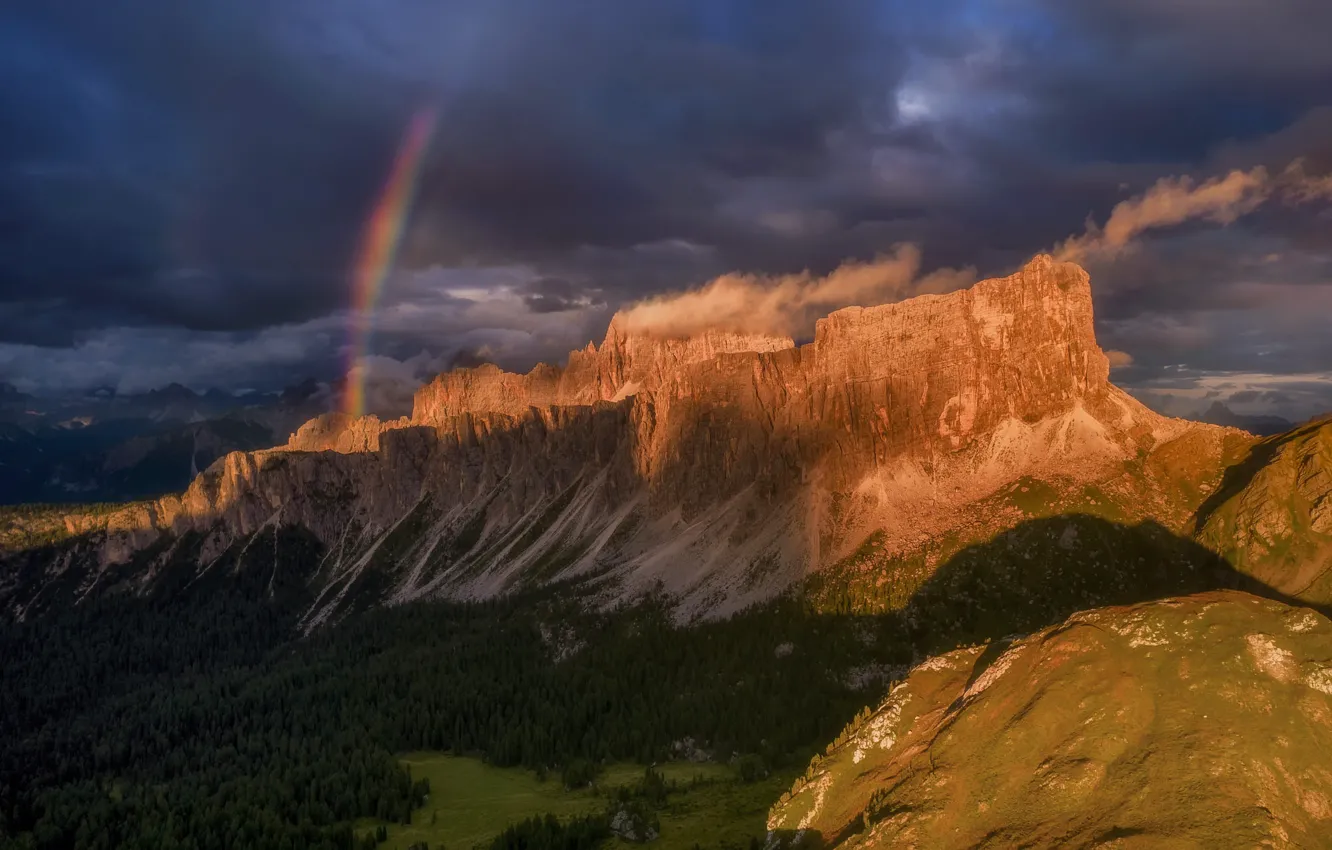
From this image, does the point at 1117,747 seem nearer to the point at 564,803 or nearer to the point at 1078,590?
the point at 564,803

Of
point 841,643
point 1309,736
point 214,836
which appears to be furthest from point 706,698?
point 1309,736

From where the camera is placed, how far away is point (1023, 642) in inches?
3317

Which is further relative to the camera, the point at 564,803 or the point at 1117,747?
the point at 564,803

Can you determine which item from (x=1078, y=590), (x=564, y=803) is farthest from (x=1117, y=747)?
(x=1078, y=590)

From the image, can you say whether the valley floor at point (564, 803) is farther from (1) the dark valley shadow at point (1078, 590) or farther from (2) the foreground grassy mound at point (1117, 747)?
(1) the dark valley shadow at point (1078, 590)

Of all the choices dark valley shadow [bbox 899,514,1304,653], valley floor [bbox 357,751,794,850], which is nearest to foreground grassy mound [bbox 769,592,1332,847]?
valley floor [bbox 357,751,794,850]

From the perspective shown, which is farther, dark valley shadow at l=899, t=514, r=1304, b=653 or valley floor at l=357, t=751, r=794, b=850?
dark valley shadow at l=899, t=514, r=1304, b=653

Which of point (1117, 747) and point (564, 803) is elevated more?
point (1117, 747)

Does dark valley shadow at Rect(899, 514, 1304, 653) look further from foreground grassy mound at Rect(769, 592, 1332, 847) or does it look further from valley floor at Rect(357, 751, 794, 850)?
foreground grassy mound at Rect(769, 592, 1332, 847)

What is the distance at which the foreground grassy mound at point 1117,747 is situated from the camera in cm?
5878

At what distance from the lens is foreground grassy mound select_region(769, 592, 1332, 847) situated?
2314 inches

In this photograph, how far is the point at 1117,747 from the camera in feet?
216

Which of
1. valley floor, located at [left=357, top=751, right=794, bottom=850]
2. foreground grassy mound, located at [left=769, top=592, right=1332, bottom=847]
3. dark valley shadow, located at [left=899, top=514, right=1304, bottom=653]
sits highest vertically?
foreground grassy mound, located at [left=769, top=592, right=1332, bottom=847]

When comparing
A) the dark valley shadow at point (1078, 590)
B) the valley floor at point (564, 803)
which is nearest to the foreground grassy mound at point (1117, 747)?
the valley floor at point (564, 803)
